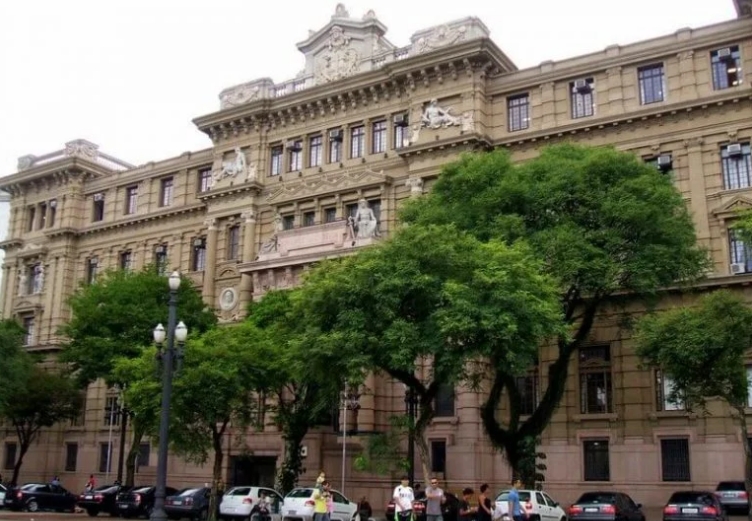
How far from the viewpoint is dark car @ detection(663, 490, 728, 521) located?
27.9 metres

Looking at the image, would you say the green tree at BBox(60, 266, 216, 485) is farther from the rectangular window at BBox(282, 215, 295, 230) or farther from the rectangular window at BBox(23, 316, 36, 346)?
the rectangular window at BBox(23, 316, 36, 346)

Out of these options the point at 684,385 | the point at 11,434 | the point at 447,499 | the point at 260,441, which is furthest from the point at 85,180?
the point at 684,385

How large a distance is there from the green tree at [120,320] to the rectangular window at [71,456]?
35.7ft

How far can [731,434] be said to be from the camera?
34094 millimetres

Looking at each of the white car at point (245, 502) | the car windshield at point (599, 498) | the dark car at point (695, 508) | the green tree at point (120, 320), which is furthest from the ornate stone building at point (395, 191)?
the white car at point (245, 502)

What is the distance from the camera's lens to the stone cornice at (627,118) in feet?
120

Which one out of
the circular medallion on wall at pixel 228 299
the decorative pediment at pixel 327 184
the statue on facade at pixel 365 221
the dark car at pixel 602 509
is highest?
the decorative pediment at pixel 327 184

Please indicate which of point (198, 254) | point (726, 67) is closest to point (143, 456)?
point (198, 254)

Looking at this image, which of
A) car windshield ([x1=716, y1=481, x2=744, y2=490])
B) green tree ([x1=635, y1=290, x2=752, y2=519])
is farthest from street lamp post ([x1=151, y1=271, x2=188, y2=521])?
car windshield ([x1=716, y1=481, x2=744, y2=490])

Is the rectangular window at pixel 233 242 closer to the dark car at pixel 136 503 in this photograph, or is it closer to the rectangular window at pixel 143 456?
Answer: the rectangular window at pixel 143 456

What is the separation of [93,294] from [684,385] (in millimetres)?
28665

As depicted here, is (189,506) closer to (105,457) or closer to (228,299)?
(228,299)

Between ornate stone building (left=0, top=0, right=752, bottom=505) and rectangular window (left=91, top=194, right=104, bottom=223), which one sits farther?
rectangular window (left=91, top=194, right=104, bottom=223)

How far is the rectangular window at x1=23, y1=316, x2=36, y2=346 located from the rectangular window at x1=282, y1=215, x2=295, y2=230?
21438 millimetres
